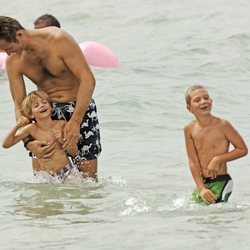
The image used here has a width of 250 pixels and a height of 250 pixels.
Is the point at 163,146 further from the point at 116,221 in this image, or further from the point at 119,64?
the point at 119,64

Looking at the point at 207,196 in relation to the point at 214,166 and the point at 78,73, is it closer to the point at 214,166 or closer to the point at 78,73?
the point at 214,166

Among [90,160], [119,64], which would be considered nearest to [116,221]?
[90,160]

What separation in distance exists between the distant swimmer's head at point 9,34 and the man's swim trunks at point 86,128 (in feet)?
2.11

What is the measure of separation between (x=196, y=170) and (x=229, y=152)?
25cm

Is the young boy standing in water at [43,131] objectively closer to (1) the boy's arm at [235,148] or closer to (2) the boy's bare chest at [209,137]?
(2) the boy's bare chest at [209,137]

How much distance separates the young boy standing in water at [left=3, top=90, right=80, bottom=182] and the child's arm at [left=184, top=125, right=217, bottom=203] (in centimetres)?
103

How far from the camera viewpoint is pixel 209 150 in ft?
22.6

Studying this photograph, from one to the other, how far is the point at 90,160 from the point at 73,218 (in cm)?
101

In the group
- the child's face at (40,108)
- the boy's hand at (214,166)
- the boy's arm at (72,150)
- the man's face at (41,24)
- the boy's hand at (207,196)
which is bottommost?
the boy's hand at (207,196)

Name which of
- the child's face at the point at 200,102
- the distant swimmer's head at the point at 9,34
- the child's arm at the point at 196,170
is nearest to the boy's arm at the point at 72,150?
the distant swimmer's head at the point at 9,34

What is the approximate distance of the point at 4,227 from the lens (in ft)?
22.0

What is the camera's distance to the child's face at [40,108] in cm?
762

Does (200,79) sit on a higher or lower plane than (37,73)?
lower

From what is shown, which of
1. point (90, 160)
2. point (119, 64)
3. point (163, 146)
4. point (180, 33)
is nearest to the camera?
point (90, 160)
